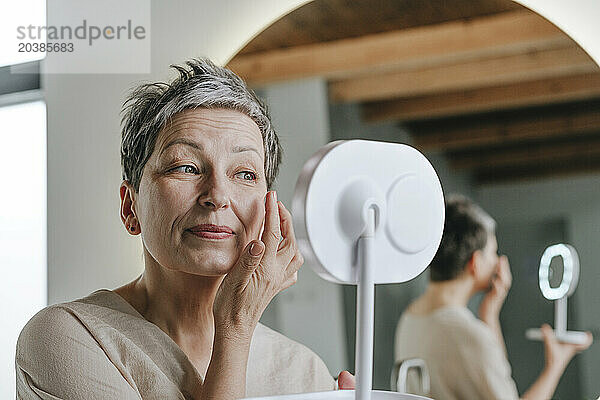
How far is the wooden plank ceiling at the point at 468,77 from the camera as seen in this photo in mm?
793

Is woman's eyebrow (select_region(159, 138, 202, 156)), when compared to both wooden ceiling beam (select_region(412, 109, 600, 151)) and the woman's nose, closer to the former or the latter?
the woman's nose

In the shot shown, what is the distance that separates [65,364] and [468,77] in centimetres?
54

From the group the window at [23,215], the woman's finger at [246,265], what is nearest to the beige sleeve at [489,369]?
the woman's finger at [246,265]

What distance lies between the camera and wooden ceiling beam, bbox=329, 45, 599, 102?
0.80 meters

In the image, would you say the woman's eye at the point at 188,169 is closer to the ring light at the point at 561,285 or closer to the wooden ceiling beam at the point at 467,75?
the wooden ceiling beam at the point at 467,75

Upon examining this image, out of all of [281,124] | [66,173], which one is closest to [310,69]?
[281,124]

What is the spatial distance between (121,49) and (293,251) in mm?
467

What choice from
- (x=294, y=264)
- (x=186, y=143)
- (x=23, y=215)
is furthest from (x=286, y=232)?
(x=23, y=215)

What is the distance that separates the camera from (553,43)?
2.64ft

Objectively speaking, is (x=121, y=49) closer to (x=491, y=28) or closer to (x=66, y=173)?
(x=66, y=173)

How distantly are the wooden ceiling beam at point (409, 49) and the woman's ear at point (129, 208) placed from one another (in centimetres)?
21

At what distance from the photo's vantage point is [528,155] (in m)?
0.80

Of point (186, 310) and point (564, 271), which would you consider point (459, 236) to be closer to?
point (564, 271)

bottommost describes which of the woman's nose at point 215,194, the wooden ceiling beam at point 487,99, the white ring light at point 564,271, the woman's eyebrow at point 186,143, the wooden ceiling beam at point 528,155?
the white ring light at point 564,271
